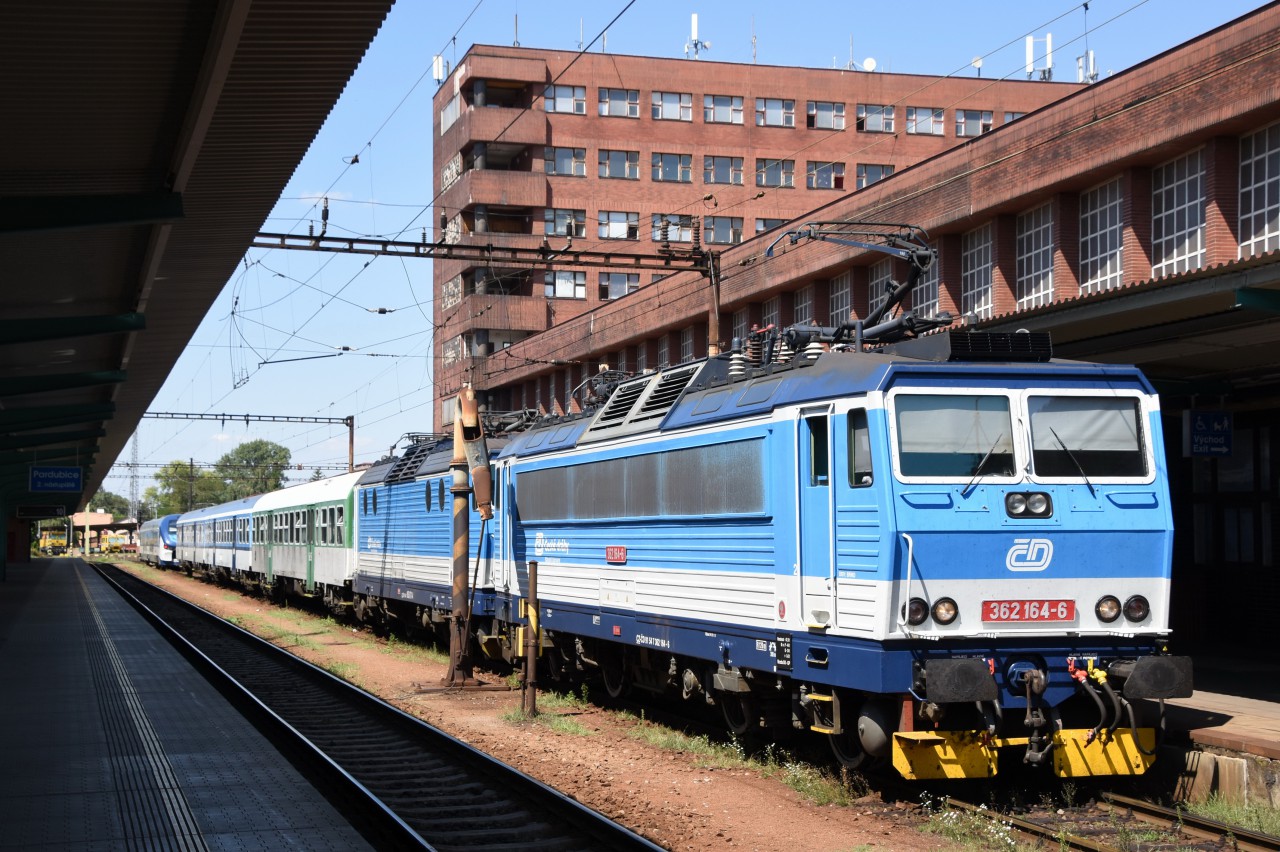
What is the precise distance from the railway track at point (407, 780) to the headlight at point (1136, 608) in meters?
4.05

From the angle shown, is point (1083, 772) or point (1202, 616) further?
point (1202, 616)

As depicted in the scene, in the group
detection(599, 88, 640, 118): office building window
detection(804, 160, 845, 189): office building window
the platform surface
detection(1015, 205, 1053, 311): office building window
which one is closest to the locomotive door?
the platform surface

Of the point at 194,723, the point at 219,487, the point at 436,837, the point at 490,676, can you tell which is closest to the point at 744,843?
the point at 436,837

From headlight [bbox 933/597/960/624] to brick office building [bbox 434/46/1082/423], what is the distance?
4758 cm

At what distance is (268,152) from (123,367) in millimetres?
15871

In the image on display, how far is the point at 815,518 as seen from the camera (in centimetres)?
1041

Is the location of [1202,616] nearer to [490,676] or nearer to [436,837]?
[490,676]

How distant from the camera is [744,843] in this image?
9.15 meters

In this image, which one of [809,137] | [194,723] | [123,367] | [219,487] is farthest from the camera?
[219,487]

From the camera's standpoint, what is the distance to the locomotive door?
1023 cm

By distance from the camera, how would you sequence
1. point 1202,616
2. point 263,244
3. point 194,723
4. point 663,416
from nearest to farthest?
1. point 663,416
2. point 194,723
3. point 1202,616
4. point 263,244

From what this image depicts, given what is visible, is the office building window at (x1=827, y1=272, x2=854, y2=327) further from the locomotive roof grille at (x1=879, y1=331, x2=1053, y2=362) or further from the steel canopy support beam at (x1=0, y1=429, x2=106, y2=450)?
the steel canopy support beam at (x1=0, y1=429, x2=106, y2=450)

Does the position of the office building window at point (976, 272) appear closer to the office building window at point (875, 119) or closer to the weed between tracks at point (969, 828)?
the weed between tracks at point (969, 828)

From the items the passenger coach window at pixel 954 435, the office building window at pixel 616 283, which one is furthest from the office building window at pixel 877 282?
the office building window at pixel 616 283
